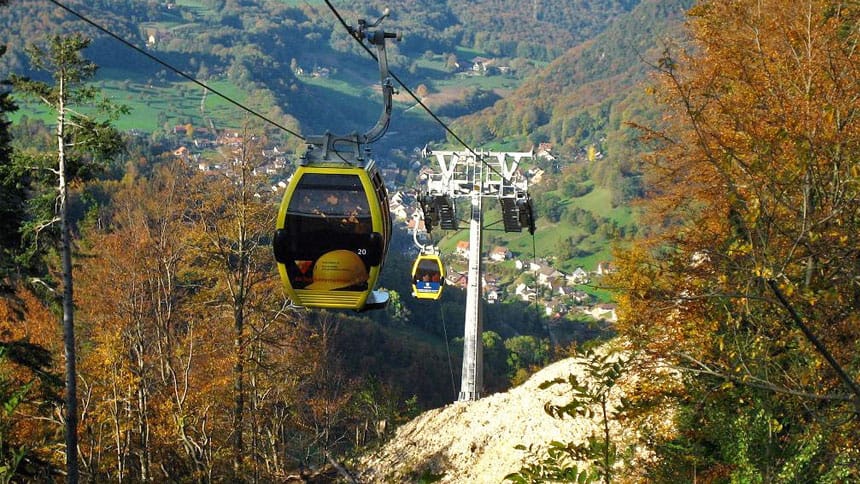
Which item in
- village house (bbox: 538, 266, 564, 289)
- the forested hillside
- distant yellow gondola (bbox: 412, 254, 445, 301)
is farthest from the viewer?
village house (bbox: 538, 266, 564, 289)

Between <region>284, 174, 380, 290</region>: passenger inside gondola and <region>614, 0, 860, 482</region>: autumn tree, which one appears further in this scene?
<region>284, 174, 380, 290</region>: passenger inside gondola

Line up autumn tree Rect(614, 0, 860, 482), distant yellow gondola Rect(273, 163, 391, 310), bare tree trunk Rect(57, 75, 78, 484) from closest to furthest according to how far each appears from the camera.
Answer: autumn tree Rect(614, 0, 860, 482)
distant yellow gondola Rect(273, 163, 391, 310)
bare tree trunk Rect(57, 75, 78, 484)

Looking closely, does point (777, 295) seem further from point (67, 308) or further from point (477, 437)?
point (477, 437)

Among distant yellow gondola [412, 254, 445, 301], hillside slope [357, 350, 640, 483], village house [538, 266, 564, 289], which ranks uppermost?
distant yellow gondola [412, 254, 445, 301]

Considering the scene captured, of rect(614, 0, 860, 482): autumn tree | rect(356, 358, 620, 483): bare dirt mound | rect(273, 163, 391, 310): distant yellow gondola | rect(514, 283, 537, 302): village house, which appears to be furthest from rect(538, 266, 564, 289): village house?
rect(614, 0, 860, 482): autumn tree

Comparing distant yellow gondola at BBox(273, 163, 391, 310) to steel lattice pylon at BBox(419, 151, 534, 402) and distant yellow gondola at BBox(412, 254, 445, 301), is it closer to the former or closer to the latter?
steel lattice pylon at BBox(419, 151, 534, 402)

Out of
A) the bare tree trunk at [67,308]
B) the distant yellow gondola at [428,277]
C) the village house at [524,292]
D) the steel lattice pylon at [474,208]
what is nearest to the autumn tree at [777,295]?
the bare tree trunk at [67,308]

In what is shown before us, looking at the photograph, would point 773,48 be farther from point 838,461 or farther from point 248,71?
point 248,71

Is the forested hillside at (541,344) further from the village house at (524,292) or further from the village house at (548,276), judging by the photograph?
the village house at (548,276)

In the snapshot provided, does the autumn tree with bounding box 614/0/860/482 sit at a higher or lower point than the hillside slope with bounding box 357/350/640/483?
higher
